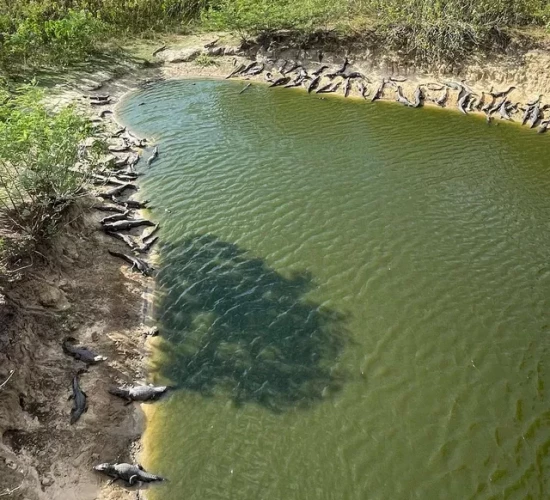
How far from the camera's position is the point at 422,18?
74.0ft

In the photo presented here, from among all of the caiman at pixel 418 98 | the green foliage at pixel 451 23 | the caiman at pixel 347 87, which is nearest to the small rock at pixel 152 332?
the caiman at pixel 418 98

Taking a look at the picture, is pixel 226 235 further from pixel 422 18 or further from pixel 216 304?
pixel 422 18

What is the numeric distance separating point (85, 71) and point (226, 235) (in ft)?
55.2

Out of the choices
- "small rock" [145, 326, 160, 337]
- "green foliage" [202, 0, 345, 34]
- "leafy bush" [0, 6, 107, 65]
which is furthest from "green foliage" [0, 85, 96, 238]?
"green foliage" [202, 0, 345, 34]

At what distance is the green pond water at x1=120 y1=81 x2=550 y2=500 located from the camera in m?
7.11

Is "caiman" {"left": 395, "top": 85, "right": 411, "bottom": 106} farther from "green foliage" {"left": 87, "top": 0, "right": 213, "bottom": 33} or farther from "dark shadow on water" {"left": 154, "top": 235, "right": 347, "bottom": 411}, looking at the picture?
"green foliage" {"left": 87, "top": 0, "right": 213, "bottom": 33}

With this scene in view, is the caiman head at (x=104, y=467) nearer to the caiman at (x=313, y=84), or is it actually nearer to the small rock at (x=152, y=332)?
the small rock at (x=152, y=332)

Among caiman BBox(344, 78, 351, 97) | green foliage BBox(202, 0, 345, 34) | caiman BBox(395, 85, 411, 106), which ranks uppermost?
green foliage BBox(202, 0, 345, 34)

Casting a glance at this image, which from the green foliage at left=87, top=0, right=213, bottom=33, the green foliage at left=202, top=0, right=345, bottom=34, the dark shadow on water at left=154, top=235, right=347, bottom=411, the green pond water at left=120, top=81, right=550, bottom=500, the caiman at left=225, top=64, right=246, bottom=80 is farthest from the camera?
the green foliage at left=87, top=0, right=213, bottom=33

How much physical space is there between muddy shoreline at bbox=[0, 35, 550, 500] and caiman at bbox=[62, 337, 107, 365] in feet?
0.40

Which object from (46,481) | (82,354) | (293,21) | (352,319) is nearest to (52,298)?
(82,354)

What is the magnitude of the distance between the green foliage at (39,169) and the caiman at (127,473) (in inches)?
202

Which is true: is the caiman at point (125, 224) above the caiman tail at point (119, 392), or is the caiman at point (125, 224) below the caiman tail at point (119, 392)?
above

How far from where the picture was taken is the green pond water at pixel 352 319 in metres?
7.11
